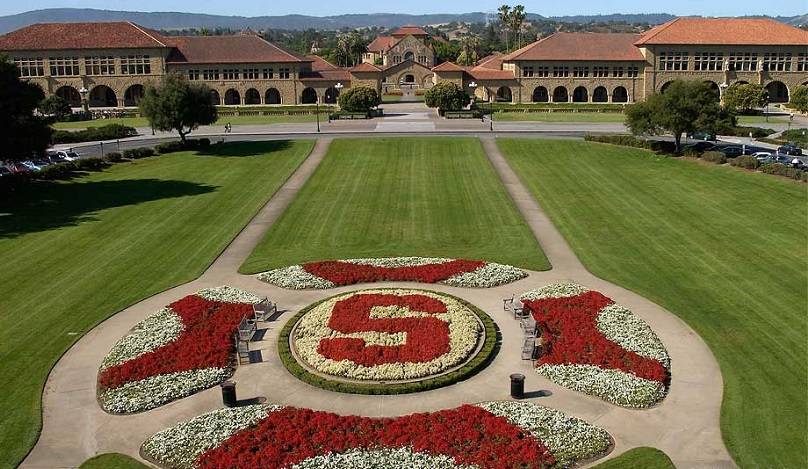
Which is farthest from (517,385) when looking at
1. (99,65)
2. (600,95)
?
(99,65)

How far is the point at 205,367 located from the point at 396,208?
921 inches

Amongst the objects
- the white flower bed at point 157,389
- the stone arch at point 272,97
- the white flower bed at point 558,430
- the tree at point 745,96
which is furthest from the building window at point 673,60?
the white flower bed at point 157,389

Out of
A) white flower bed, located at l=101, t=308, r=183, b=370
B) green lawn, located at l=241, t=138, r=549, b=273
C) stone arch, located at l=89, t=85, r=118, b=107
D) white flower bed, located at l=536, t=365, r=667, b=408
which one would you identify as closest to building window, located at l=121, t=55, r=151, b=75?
stone arch, located at l=89, t=85, r=118, b=107

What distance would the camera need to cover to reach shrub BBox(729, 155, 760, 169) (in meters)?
52.8

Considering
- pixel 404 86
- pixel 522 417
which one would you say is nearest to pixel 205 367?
pixel 522 417

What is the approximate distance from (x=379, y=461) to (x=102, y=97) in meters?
114

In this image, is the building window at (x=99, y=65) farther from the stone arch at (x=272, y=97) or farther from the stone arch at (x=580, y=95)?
the stone arch at (x=580, y=95)

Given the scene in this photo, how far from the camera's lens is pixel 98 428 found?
20016 mm

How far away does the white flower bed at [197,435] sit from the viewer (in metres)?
18.4

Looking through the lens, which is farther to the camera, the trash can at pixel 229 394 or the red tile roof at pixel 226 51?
the red tile roof at pixel 226 51

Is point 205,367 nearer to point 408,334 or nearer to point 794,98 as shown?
point 408,334

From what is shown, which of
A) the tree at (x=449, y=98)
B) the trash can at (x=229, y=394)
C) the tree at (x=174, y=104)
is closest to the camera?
the trash can at (x=229, y=394)

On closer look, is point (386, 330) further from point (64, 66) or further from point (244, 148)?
point (64, 66)

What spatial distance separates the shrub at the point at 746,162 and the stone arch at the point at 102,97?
95.2 meters
